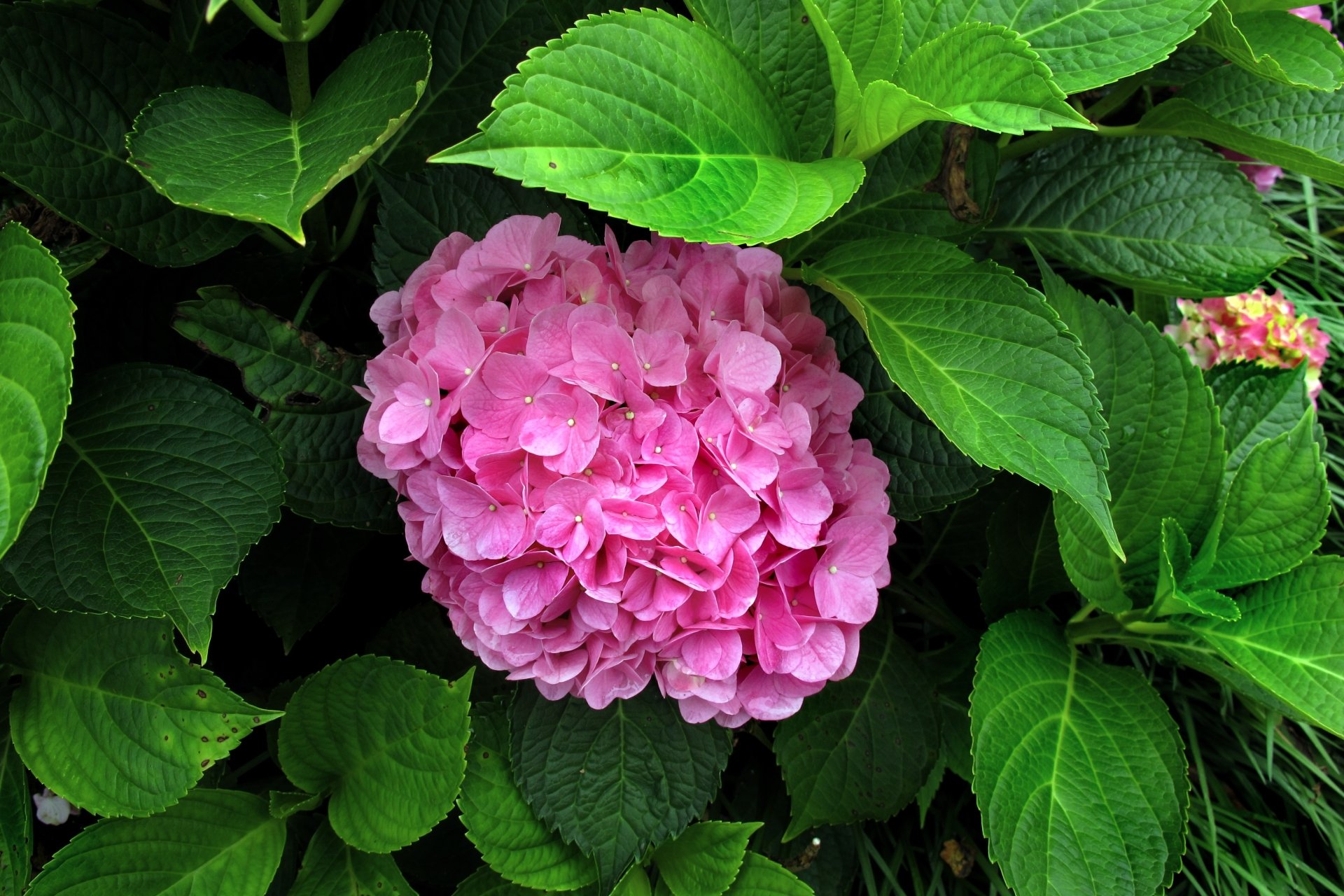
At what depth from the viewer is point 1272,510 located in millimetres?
967

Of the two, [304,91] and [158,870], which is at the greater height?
[304,91]

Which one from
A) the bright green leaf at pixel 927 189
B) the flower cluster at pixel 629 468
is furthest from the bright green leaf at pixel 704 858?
the bright green leaf at pixel 927 189

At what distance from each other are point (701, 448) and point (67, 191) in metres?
0.59

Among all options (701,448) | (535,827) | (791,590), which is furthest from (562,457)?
(535,827)

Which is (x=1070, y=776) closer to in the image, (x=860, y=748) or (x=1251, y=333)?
(x=860, y=748)

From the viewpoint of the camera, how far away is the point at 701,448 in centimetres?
75

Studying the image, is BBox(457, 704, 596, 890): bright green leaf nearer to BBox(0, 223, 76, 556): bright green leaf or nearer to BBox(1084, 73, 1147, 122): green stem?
BBox(0, 223, 76, 556): bright green leaf

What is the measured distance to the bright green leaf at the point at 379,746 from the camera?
0.84m

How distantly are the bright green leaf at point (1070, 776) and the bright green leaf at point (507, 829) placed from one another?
0.40 metres

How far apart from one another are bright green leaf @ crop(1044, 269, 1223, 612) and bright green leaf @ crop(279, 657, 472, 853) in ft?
2.09

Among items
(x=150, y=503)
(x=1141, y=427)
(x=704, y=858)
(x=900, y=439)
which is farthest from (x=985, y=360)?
(x=150, y=503)

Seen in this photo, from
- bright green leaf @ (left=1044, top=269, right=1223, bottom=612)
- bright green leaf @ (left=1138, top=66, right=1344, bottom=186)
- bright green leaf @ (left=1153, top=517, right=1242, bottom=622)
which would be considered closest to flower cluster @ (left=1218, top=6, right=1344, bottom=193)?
bright green leaf @ (left=1138, top=66, right=1344, bottom=186)

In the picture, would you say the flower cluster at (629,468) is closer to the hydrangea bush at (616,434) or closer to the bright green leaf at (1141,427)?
the hydrangea bush at (616,434)

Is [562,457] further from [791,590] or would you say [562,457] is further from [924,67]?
[924,67]
